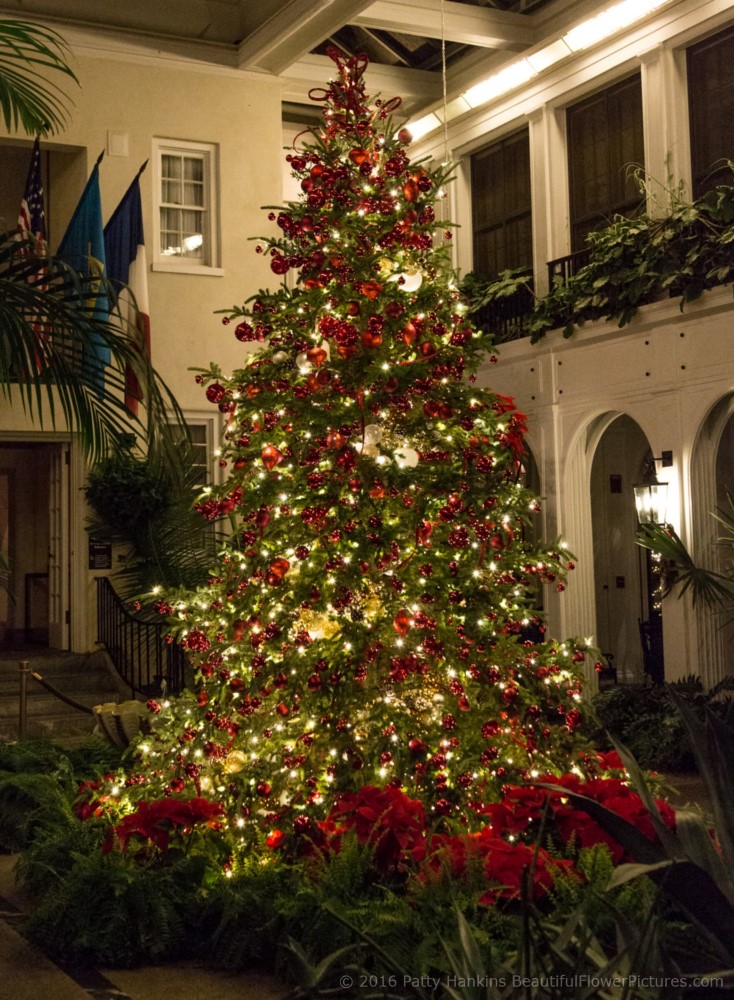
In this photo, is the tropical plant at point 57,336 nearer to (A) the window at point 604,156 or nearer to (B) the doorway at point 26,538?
(A) the window at point 604,156

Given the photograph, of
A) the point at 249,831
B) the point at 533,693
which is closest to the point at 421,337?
the point at 533,693

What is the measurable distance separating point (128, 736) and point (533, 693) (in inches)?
149

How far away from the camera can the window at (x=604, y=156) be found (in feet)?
43.9

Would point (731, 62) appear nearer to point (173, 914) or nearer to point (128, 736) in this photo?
point (128, 736)

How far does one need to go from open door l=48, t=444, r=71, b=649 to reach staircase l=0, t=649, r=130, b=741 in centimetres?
34

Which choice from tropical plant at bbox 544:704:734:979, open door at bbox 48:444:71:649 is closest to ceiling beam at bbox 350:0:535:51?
open door at bbox 48:444:71:649

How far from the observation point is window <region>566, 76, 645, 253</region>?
43.9 feet

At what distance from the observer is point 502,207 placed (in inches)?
616

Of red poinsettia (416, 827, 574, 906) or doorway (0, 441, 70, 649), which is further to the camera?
doorway (0, 441, 70, 649)

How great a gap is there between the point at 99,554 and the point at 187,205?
4.38 metres

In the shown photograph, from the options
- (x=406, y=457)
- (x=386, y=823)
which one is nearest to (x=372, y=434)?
(x=406, y=457)

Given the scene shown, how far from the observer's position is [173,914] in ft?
17.0

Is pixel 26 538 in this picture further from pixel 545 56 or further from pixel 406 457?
pixel 406 457

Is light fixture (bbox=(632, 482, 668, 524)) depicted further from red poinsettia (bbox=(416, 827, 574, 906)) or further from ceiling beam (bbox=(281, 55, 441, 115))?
red poinsettia (bbox=(416, 827, 574, 906))
